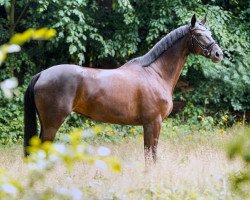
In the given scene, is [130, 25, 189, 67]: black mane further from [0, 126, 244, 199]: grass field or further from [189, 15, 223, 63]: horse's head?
[0, 126, 244, 199]: grass field

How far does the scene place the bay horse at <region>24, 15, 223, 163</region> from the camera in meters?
6.05

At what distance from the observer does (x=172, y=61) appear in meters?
6.57

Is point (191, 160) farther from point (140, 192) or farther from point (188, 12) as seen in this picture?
point (188, 12)

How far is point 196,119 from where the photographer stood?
432 inches

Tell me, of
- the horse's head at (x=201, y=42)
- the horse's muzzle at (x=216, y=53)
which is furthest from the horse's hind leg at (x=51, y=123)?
the horse's muzzle at (x=216, y=53)

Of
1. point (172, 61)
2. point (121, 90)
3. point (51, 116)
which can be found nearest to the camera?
point (51, 116)

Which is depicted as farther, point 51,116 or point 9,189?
point 51,116

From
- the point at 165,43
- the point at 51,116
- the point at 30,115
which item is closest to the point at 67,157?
the point at 51,116

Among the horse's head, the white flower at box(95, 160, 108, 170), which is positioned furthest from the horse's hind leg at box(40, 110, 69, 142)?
the white flower at box(95, 160, 108, 170)

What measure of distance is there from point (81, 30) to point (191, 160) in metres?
4.61

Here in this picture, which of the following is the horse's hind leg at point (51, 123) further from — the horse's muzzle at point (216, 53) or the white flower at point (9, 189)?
the white flower at point (9, 189)

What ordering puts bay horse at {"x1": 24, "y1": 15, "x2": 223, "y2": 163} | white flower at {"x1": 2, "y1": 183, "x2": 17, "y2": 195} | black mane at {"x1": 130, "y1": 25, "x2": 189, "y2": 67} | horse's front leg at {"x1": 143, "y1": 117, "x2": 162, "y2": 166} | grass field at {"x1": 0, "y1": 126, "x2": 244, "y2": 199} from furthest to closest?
1. black mane at {"x1": 130, "y1": 25, "x2": 189, "y2": 67}
2. horse's front leg at {"x1": 143, "y1": 117, "x2": 162, "y2": 166}
3. bay horse at {"x1": 24, "y1": 15, "x2": 223, "y2": 163}
4. grass field at {"x1": 0, "y1": 126, "x2": 244, "y2": 199}
5. white flower at {"x1": 2, "y1": 183, "x2": 17, "y2": 195}

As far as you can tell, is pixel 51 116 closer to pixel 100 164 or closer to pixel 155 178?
pixel 155 178

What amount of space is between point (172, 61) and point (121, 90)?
2.75 ft
